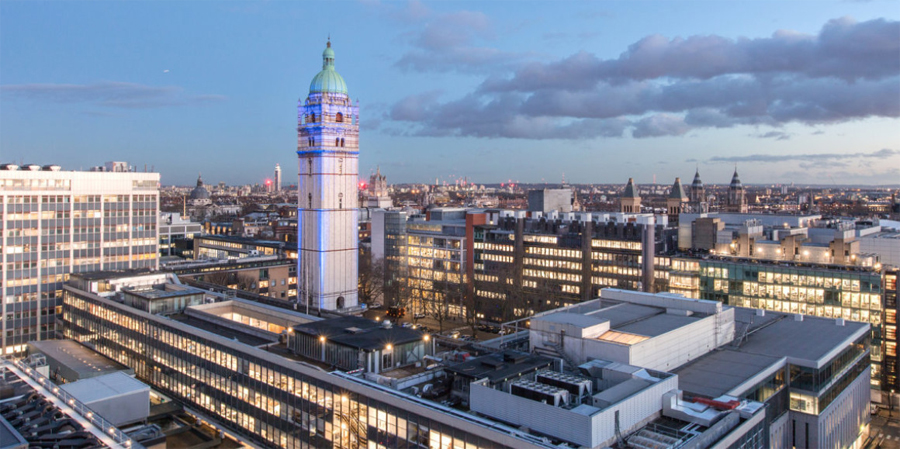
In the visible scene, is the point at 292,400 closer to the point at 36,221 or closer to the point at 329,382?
the point at 329,382

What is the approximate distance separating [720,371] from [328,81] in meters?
68.8

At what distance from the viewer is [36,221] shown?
88.1 metres

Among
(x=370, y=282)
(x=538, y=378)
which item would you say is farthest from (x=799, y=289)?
(x=370, y=282)

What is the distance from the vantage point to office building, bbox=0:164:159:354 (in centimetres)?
8662

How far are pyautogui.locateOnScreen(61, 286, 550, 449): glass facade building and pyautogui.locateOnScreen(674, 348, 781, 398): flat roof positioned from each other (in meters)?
20.8

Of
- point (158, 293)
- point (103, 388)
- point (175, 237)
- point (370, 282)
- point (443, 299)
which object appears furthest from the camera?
point (175, 237)

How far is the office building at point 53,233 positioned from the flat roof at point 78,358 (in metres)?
14.0

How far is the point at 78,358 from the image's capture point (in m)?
71.4

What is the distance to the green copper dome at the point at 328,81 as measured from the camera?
3743 inches

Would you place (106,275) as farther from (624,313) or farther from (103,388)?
(624,313)

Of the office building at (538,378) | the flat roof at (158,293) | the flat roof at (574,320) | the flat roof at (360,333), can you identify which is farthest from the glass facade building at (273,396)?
the flat roof at (574,320)

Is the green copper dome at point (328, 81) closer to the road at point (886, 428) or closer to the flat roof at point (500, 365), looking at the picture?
the flat roof at point (500, 365)

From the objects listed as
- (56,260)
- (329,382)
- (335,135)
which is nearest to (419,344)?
(329,382)

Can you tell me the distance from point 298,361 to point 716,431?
30000 millimetres
